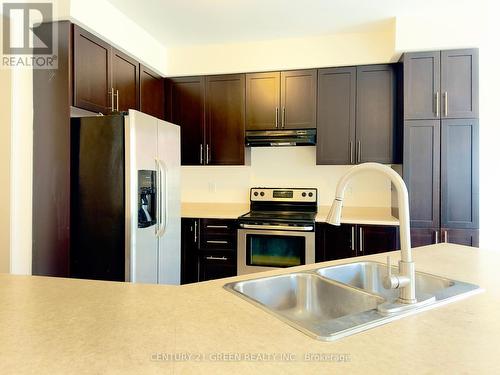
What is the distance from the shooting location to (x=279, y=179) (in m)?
3.71

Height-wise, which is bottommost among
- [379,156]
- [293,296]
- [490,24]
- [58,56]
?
[293,296]

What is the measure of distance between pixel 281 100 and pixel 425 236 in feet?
5.91

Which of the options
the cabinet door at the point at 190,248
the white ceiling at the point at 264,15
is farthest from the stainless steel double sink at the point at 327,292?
the white ceiling at the point at 264,15

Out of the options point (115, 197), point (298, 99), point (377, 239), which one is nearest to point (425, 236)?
point (377, 239)

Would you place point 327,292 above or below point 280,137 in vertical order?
below

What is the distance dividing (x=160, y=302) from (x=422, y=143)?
2651 millimetres

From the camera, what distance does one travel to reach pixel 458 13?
9.09 ft

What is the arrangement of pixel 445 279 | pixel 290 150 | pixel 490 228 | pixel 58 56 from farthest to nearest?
pixel 290 150, pixel 490 228, pixel 58 56, pixel 445 279

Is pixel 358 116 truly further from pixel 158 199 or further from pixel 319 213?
pixel 158 199

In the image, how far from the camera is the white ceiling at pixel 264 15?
2645 mm

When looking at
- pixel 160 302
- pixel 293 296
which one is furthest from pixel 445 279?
pixel 160 302

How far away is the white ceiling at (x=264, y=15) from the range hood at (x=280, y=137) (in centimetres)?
92

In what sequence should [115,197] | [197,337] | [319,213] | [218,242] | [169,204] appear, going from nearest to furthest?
1. [197,337]
2. [115,197]
3. [169,204]
4. [218,242]
5. [319,213]

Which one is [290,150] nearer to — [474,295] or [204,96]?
[204,96]
